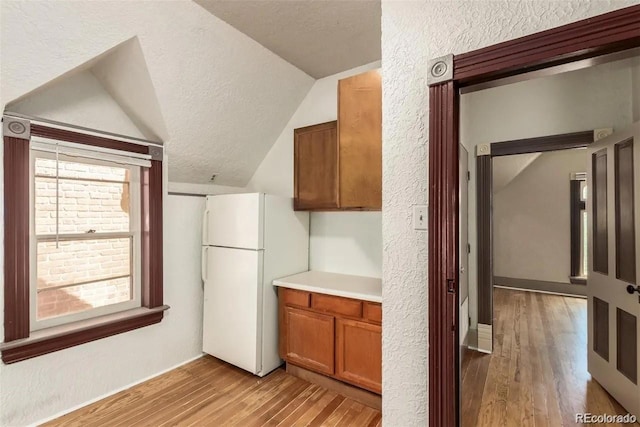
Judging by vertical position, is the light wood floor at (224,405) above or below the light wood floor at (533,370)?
below

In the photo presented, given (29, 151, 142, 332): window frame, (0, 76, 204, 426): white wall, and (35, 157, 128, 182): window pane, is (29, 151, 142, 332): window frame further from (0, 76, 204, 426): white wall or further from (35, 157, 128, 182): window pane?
(0, 76, 204, 426): white wall

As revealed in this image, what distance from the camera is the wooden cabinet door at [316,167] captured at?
2.65 metres

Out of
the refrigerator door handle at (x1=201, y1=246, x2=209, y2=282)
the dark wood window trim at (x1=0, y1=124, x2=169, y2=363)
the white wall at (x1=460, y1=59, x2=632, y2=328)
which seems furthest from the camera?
the refrigerator door handle at (x1=201, y1=246, x2=209, y2=282)

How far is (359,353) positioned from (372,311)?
34 cm

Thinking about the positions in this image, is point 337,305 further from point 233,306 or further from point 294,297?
point 233,306

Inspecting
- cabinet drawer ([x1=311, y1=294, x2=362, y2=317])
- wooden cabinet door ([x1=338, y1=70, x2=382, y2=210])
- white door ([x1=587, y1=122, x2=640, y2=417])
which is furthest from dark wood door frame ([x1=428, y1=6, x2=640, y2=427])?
cabinet drawer ([x1=311, y1=294, x2=362, y2=317])

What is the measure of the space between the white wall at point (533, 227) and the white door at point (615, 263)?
11 centimetres

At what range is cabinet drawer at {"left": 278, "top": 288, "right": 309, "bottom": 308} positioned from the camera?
2.53m

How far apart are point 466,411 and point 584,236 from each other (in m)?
1.02

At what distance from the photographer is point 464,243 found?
4.79ft

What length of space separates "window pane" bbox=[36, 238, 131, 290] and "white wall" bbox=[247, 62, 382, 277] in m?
1.49

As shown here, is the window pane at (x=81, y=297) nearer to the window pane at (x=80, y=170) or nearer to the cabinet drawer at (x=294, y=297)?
the window pane at (x=80, y=170)

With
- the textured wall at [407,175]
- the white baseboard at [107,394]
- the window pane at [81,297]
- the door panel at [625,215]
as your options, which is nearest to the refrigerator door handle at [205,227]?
the window pane at [81,297]

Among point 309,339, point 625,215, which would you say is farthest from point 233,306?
point 625,215
